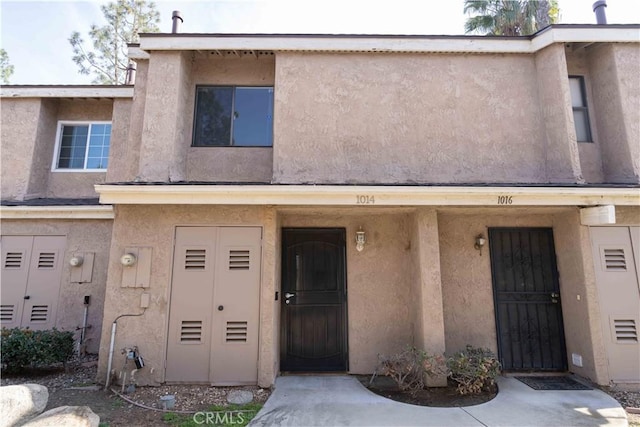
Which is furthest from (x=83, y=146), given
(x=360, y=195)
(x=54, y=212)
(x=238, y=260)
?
(x=360, y=195)

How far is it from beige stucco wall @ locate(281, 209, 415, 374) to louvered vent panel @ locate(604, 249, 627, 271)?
347 centimetres

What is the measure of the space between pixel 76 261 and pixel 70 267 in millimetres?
347

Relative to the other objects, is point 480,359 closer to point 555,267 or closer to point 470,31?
point 555,267

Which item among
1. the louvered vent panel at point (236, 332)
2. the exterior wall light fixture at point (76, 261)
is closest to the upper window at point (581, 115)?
the louvered vent panel at point (236, 332)

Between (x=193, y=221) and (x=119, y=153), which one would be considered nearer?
(x=193, y=221)

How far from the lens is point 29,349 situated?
5.99 meters

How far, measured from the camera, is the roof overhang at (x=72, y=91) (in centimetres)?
888

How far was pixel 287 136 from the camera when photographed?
6.66 metres

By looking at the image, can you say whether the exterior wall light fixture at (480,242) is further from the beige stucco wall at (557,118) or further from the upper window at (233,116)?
the upper window at (233,116)

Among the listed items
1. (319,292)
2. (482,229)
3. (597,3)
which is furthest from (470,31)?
(319,292)

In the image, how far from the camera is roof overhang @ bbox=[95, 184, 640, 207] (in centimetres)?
546

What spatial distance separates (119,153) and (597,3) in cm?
1192

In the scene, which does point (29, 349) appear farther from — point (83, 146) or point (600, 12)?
point (600, 12)

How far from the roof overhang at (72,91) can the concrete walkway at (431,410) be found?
8361 mm
